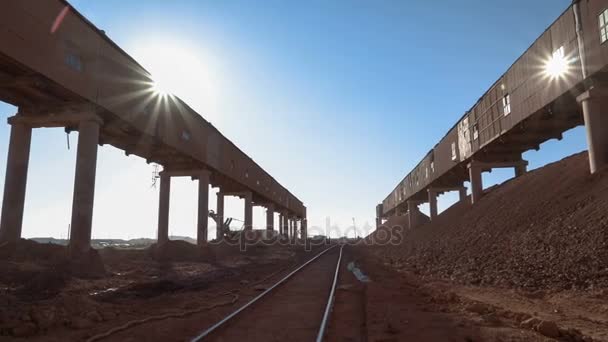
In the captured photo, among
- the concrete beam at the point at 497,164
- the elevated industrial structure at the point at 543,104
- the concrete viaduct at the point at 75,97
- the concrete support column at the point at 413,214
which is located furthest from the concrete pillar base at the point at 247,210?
the concrete beam at the point at 497,164

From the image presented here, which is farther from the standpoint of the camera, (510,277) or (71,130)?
(71,130)

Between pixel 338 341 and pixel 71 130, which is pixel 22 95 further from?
pixel 338 341

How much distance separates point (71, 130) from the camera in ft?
61.6

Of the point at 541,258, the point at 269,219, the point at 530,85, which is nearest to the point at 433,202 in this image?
the point at 269,219

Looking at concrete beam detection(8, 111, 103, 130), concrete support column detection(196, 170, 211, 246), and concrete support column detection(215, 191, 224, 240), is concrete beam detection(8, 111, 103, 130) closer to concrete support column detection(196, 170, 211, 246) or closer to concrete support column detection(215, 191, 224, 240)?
concrete support column detection(196, 170, 211, 246)

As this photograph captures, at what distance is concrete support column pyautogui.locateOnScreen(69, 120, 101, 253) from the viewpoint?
16484 millimetres

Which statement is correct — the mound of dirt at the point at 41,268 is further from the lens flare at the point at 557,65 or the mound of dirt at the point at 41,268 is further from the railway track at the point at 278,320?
the lens flare at the point at 557,65

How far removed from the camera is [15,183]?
1698cm

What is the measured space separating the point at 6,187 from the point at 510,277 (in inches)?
728

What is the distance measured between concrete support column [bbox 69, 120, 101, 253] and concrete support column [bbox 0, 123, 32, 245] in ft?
6.95

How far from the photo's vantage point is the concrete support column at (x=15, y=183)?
54.3 ft

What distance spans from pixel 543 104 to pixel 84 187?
19.6m

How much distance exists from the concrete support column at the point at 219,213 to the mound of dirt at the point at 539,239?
21.3 metres

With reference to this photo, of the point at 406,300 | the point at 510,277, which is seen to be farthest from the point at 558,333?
the point at 510,277
